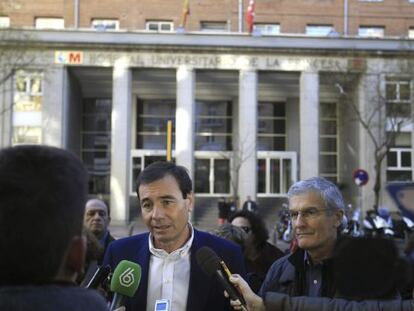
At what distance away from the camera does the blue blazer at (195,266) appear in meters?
2.99

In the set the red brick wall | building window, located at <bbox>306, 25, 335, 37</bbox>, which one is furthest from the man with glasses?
building window, located at <bbox>306, 25, 335, 37</bbox>

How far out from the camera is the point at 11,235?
1349 millimetres

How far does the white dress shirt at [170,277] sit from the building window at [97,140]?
3406cm

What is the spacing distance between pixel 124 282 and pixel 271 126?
35641mm

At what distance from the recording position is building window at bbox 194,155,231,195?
35.7 m

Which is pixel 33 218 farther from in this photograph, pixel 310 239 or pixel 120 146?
pixel 120 146

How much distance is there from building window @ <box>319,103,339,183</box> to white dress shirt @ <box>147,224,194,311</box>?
35.1 metres

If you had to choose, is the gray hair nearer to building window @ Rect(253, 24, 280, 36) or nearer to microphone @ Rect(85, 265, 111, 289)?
microphone @ Rect(85, 265, 111, 289)

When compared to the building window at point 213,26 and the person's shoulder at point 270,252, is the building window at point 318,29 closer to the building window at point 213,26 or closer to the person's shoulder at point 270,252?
the building window at point 213,26

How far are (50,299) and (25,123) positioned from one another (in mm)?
31635

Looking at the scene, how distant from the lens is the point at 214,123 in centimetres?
3728

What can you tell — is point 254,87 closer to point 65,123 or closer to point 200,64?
point 200,64

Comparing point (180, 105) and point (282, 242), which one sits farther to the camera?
point (180, 105)

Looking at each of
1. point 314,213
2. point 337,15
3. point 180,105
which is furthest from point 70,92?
point 314,213
